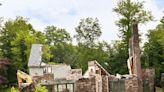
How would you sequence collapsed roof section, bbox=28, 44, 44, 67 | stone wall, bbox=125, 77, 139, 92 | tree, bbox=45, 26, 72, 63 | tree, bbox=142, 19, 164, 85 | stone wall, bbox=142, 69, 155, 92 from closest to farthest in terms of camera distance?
1. stone wall, bbox=125, 77, 139, 92
2. stone wall, bbox=142, 69, 155, 92
3. collapsed roof section, bbox=28, 44, 44, 67
4. tree, bbox=142, 19, 164, 85
5. tree, bbox=45, 26, 72, 63

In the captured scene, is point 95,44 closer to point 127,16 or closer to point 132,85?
point 127,16

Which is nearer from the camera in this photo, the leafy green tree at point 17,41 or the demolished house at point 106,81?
the demolished house at point 106,81

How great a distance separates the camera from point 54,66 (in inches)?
2511

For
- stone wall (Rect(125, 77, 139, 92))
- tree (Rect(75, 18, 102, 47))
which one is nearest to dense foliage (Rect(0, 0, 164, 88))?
tree (Rect(75, 18, 102, 47))

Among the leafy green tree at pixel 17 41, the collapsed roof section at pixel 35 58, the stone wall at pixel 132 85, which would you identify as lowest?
the stone wall at pixel 132 85

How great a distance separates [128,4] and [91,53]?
13.0m

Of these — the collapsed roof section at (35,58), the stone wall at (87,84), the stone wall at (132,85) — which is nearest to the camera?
the stone wall at (87,84)

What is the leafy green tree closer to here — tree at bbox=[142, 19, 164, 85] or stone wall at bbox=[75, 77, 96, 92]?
tree at bbox=[142, 19, 164, 85]

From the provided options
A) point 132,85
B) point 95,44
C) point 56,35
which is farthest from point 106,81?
point 56,35

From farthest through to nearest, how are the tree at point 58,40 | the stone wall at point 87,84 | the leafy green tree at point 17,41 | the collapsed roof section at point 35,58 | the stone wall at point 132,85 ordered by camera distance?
1. the tree at point 58,40
2. the leafy green tree at point 17,41
3. the collapsed roof section at point 35,58
4. the stone wall at point 132,85
5. the stone wall at point 87,84

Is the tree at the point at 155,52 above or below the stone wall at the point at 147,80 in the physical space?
above

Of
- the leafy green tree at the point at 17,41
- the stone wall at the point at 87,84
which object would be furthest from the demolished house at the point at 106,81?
the leafy green tree at the point at 17,41

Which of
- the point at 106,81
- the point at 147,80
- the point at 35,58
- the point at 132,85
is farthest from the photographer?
the point at 35,58

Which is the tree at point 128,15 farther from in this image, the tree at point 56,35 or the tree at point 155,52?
the tree at point 56,35
